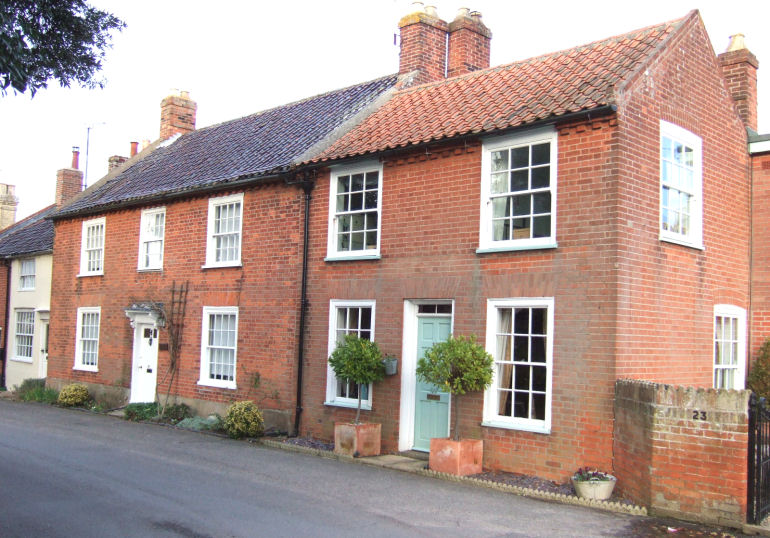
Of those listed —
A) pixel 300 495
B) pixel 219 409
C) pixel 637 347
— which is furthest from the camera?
pixel 219 409

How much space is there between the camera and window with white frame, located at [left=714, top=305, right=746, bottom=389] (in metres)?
13.5

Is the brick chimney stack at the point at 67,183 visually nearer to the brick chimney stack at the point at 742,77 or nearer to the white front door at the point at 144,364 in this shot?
the white front door at the point at 144,364

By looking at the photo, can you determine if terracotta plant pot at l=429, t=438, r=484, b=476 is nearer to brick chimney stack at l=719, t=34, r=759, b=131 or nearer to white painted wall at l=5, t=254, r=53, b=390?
brick chimney stack at l=719, t=34, r=759, b=131

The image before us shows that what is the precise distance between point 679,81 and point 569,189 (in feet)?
10.1

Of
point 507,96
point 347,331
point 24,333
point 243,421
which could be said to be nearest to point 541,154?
point 507,96

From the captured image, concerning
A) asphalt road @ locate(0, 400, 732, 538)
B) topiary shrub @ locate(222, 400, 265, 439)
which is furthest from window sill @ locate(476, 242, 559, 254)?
topiary shrub @ locate(222, 400, 265, 439)

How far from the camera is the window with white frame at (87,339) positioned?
2230 centimetres

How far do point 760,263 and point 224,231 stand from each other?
38.2ft

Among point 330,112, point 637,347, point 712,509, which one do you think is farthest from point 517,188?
point 330,112

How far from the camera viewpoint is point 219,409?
17594 millimetres

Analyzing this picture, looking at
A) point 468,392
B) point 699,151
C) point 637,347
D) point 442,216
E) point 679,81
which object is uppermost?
Answer: point 679,81

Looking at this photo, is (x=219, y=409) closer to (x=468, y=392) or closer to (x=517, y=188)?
(x=468, y=392)

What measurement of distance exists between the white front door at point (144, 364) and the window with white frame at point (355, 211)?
728 cm

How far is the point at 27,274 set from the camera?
1097 inches
